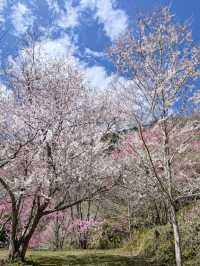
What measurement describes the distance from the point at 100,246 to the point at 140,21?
16190mm

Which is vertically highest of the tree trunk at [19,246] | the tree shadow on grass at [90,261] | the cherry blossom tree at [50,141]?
the cherry blossom tree at [50,141]

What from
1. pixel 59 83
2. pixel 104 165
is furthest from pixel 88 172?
pixel 59 83

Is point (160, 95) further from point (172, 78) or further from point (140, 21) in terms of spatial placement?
Answer: point (140, 21)

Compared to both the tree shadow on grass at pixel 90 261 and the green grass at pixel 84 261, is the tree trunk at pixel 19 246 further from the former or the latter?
the tree shadow on grass at pixel 90 261

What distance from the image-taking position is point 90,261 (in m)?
15.6

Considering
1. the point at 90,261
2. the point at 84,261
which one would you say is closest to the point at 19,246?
the point at 84,261

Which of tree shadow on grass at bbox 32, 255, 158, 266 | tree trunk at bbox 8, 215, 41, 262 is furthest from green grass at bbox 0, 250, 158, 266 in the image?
tree trunk at bbox 8, 215, 41, 262

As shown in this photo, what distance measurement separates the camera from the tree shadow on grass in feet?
48.3

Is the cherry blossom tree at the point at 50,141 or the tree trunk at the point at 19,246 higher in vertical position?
the cherry blossom tree at the point at 50,141

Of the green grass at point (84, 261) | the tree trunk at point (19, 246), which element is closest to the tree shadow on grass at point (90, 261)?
the green grass at point (84, 261)

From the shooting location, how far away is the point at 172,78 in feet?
30.3

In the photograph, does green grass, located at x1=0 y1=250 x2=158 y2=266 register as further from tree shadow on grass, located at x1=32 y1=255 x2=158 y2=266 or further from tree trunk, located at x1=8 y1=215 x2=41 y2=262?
tree trunk, located at x1=8 y1=215 x2=41 y2=262

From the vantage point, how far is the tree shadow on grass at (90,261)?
48.3 feet

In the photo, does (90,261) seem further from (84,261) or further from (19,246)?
→ (19,246)
